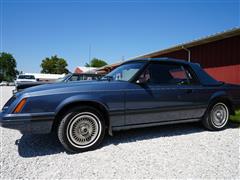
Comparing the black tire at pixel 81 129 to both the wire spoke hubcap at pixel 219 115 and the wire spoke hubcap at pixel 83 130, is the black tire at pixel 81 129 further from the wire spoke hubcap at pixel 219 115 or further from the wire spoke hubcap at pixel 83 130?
the wire spoke hubcap at pixel 219 115

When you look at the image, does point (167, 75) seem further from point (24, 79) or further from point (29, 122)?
point (24, 79)

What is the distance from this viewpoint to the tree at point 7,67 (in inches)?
3029

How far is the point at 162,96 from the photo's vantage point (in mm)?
3361

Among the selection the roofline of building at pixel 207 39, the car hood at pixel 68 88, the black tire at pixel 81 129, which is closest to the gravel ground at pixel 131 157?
the black tire at pixel 81 129

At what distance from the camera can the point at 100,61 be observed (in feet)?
311

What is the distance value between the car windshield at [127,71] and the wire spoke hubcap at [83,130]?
1006mm

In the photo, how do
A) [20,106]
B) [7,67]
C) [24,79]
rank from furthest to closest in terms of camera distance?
[7,67], [24,79], [20,106]

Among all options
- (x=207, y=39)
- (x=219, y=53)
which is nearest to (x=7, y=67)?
(x=207, y=39)

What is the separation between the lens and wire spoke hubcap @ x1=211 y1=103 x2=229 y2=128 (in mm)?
3990

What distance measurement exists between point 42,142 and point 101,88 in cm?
154

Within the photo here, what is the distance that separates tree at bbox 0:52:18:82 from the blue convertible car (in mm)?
85777

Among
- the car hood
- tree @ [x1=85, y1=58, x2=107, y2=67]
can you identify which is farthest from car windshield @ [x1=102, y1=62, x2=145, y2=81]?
tree @ [x1=85, y1=58, x2=107, y2=67]

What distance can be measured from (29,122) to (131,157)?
1590mm

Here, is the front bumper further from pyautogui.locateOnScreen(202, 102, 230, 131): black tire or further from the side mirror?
pyautogui.locateOnScreen(202, 102, 230, 131): black tire
